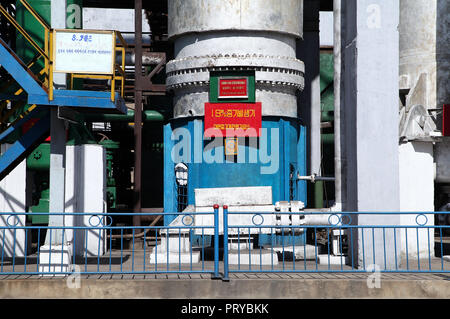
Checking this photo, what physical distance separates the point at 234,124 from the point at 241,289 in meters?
7.33

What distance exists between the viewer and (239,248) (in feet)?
41.2

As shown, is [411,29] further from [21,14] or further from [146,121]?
[21,14]

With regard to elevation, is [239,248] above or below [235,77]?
below

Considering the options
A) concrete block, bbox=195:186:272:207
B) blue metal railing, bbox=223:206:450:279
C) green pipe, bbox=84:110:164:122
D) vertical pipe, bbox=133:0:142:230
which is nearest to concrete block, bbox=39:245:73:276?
blue metal railing, bbox=223:206:450:279

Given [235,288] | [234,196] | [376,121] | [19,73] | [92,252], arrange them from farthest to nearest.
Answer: [92,252] → [234,196] → [376,121] → [19,73] → [235,288]

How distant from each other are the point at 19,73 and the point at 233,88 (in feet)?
21.5

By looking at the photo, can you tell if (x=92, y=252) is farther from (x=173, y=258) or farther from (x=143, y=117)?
(x=143, y=117)

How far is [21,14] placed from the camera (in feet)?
62.1

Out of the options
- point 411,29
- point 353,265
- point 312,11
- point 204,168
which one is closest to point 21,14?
point 204,168

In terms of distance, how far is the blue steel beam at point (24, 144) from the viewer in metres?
13.1

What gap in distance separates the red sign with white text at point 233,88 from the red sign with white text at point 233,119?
273mm

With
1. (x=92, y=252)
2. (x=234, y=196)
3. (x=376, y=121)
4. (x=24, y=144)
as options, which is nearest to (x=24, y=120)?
(x=24, y=144)

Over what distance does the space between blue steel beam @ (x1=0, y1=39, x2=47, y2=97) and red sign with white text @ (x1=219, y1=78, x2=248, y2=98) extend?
617 centimetres

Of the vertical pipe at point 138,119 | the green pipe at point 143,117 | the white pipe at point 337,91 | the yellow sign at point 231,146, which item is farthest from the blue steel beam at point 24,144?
the green pipe at point 143,117
